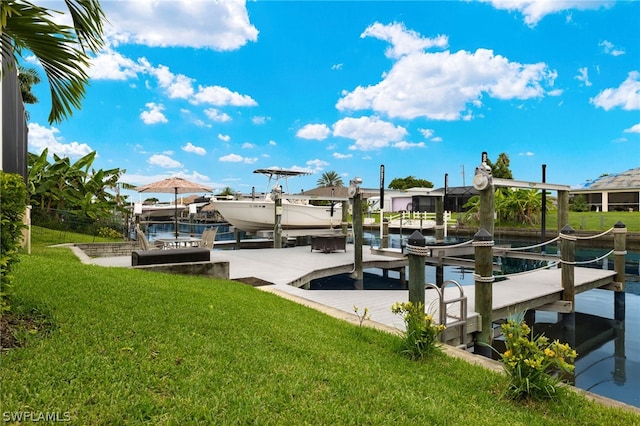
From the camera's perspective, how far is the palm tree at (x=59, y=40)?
124 inches

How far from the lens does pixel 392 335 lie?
15.0 ft

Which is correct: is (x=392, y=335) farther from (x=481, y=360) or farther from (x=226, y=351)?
(x=226, y=351)

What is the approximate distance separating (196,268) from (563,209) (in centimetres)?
1215

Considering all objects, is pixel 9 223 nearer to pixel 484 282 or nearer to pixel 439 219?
pixel 484 282

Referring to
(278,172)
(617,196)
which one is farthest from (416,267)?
(617,196)

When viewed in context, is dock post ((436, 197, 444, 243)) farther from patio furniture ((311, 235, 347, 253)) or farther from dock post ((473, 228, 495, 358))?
dock post ((473, 228, 495, 358))

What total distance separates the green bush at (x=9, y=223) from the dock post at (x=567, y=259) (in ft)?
26.6

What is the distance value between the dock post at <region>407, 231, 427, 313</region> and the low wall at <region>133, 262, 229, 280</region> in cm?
467

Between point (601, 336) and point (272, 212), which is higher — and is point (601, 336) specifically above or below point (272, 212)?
below

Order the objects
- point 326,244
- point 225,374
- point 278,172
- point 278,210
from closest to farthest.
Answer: point 225,374 → point 326,244 → point 278,210 → point 278,172

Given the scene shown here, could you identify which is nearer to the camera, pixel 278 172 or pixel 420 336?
pixel 420 336

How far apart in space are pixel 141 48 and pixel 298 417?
52.6 ft

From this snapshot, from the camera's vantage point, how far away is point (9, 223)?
10.2ft

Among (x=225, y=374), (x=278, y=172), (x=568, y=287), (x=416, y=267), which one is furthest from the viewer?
(x=278, y=172)
